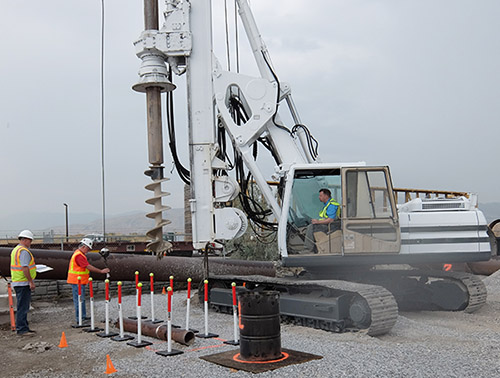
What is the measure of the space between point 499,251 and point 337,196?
28.7 ft

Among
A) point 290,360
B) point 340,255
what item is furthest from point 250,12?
point 290,360

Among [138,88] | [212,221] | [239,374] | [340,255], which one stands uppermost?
[138,88]

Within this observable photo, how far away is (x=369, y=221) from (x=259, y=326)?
3.14 meters

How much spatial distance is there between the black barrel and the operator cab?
2.48m

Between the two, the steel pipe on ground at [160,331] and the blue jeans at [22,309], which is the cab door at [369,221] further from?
the blue jeans at [22,309]

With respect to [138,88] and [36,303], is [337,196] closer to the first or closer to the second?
[138,88]

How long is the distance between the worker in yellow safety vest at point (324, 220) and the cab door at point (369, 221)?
0.74 ft

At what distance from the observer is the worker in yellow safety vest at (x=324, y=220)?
945 cm

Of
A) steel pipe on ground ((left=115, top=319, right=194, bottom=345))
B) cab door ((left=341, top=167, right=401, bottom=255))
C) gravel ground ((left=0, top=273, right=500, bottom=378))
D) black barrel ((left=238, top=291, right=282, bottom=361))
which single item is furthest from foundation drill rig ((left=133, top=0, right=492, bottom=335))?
black barrel ((left=238, top=291, right=282, bottom=361))

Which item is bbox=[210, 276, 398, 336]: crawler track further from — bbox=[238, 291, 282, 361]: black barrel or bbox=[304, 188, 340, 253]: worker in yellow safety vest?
bbox=[238, 291, 282, 361]: black barrel

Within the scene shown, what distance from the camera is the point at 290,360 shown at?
6.89 meters

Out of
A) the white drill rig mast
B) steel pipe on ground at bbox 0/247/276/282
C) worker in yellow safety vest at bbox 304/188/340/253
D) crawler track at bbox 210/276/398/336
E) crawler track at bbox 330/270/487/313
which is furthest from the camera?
steel pipe on ground at bbox 0/247/276/282

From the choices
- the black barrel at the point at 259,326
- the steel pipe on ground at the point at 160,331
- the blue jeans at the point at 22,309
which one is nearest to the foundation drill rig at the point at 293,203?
the steel pipe on ground at the point at 160,331

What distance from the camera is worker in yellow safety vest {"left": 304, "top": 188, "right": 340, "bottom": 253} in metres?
9.45
